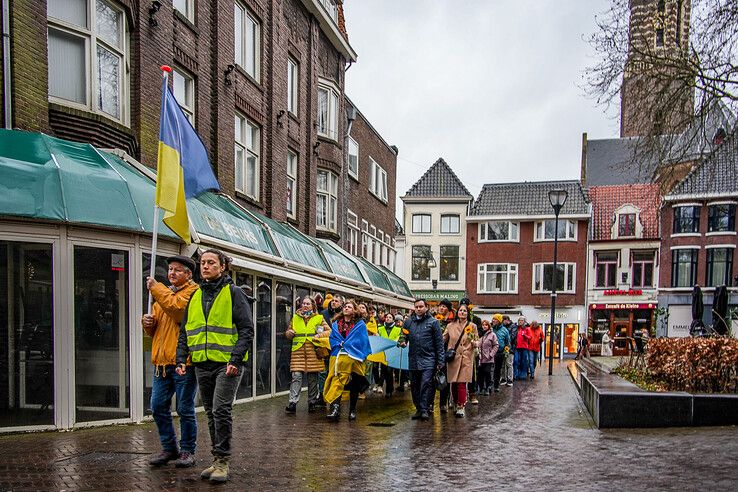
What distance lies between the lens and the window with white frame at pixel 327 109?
2298 centimetres

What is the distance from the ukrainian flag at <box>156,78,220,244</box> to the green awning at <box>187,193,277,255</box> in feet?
5.56

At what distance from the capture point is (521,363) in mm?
20922

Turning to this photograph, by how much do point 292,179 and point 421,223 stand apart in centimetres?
2982

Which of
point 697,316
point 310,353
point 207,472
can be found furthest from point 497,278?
point 207,472

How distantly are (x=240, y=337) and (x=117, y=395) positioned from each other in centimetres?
410

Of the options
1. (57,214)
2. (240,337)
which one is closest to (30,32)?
(57,214)

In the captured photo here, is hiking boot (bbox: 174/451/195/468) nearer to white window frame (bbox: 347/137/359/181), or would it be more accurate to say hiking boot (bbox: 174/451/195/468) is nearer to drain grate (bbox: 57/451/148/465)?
drain grate (bbox: 57/451/148/465)

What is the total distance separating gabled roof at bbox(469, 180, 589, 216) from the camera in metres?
47.5

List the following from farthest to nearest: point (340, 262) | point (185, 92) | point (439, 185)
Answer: point (439, 185)
point (340, 262)
point (185, 92)

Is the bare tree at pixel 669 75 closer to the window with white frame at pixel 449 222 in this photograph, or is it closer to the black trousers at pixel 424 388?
the black trousers at pixel 424 388

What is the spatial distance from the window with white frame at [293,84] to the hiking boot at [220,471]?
15543 mm

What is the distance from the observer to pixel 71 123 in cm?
1016

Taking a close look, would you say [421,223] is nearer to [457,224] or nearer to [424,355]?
[457,224]

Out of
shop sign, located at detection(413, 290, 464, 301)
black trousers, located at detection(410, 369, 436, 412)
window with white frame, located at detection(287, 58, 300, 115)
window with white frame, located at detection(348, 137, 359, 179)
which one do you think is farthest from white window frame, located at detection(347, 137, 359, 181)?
shop sign, located at detection(413, 290, 464, 301)
